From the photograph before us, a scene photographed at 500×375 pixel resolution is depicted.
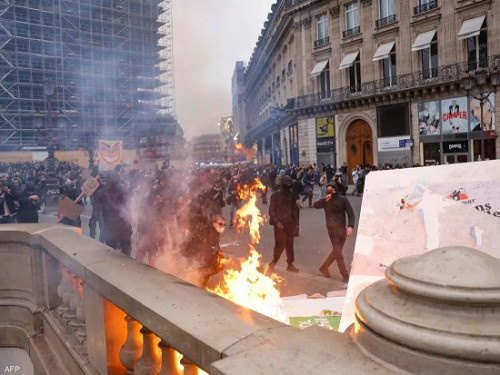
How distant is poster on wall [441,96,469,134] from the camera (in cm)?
2289

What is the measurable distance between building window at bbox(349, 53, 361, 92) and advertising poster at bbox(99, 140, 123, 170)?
18.0 m

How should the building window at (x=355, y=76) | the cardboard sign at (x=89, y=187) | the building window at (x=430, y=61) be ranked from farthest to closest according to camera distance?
the building window at (x=355, y=76) → the building window at (x=430, y=61) → the cardboard sign at (x=89, y=187)

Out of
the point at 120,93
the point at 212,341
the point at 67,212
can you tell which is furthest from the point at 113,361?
the point at 120,93

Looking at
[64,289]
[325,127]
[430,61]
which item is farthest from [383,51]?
[64,289]

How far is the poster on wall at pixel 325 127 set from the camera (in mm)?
29188

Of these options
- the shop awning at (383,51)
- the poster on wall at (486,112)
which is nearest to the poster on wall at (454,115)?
the poster on wall at (486,112)

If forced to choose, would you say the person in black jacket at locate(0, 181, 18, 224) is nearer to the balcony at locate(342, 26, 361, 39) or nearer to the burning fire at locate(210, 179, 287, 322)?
the burning fire at locate(210, 179, 287, 322)

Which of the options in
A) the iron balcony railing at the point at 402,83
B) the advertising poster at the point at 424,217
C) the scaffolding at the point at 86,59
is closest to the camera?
the advertising poster at the point at 424,217

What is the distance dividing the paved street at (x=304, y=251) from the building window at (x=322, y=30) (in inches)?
759

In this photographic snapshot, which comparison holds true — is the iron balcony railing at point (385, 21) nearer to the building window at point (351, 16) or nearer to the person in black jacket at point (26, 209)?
the building window at point (351, 16)

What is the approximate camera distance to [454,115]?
2330 cm

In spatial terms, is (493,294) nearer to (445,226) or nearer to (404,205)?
(445,226)

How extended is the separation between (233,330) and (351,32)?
2950 centimetres

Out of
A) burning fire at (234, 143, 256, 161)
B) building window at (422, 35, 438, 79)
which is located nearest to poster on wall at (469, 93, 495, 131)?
building window at (422, 35, 438, 79)
